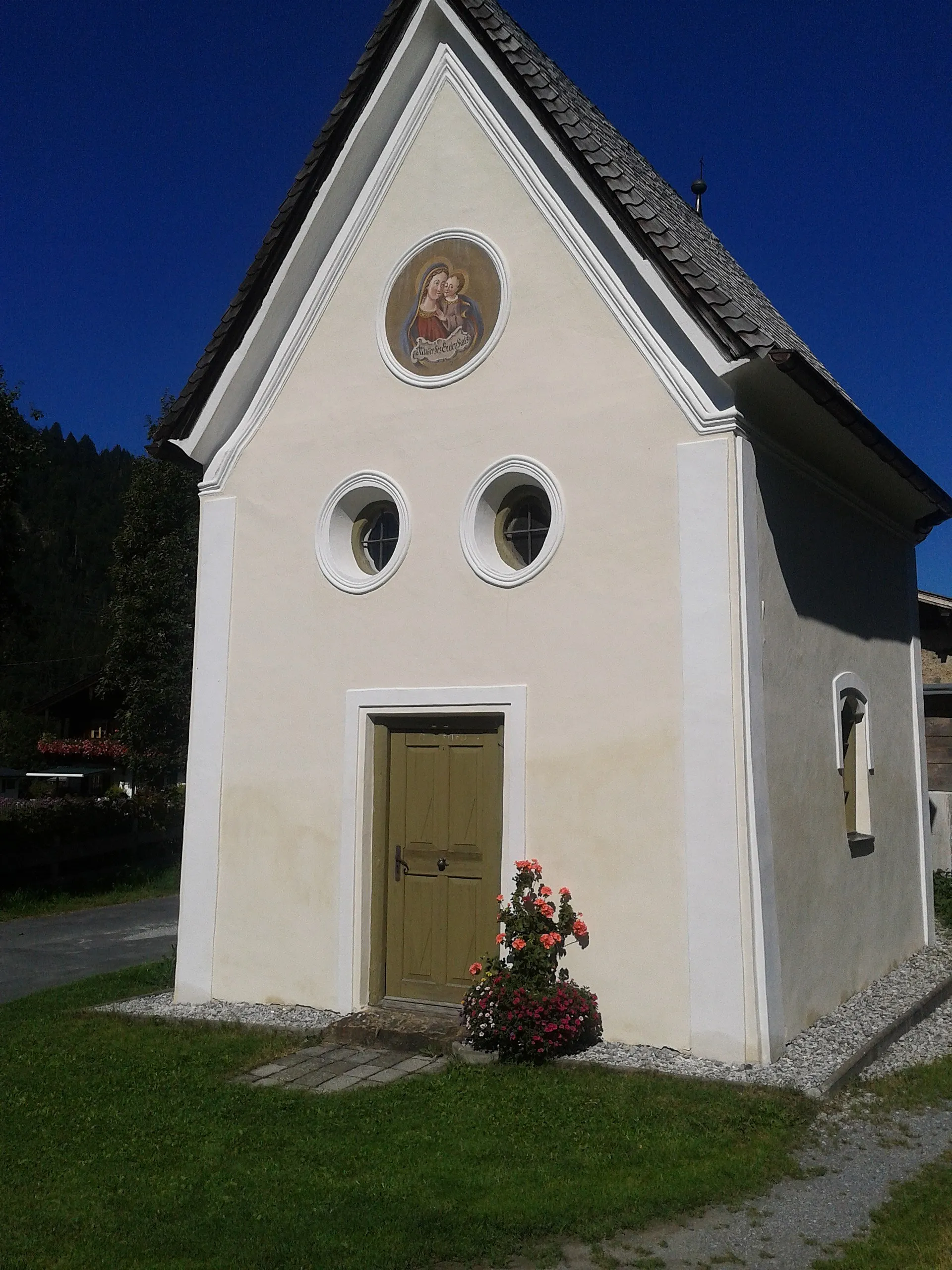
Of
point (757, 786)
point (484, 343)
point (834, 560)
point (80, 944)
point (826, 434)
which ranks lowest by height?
point (80, 944)

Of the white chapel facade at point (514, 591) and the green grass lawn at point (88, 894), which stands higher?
the white chapel facade at point (514, 591)

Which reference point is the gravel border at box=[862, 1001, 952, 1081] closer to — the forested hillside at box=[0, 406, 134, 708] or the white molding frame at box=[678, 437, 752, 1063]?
the white molding frame at box=[678, 437, 752, 1063]

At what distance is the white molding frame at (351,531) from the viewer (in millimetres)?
9148

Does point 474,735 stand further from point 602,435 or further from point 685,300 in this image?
point 685,300

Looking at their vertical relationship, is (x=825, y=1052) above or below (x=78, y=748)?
below

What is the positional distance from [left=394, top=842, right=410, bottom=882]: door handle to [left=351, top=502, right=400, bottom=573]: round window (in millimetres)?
2451

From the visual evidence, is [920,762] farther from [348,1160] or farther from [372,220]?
[348,1160]

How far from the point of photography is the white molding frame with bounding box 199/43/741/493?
8047 mm

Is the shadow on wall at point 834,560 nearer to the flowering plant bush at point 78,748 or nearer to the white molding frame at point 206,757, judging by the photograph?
the white molding frame at point 206,757

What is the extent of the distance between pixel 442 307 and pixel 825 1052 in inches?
251

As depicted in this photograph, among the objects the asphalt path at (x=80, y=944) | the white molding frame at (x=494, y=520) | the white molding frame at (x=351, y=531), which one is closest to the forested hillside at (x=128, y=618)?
the white molding frame at (x=351, y=531)

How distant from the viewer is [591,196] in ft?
27.7

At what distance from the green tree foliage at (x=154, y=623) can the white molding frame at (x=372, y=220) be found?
65.4ft

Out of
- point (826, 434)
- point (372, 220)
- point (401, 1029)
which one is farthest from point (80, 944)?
point (826, 434)
